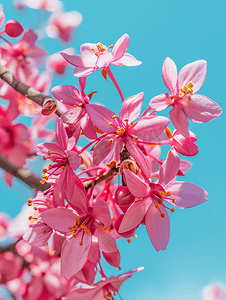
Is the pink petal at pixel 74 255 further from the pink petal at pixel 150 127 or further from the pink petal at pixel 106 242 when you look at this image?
the pink petal at pixel 150 127

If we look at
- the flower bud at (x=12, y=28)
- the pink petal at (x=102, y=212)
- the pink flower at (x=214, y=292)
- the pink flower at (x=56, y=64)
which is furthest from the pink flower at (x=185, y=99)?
the pink flower at (x=214, y=292)

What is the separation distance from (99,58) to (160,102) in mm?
148

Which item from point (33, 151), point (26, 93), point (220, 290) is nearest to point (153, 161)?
point (26, 93)

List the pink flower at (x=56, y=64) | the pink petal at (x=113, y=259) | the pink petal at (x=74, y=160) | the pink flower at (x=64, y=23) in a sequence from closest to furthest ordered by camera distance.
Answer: the pink petal at (x=74, y=160) < the pink petal at (x=113, y=259) < the pink flower at (x=56, y=64) < the pink flower at (x=64, y=23)

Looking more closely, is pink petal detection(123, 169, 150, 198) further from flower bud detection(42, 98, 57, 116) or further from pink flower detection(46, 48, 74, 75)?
pink flower detection(46, 48, 74, 75)

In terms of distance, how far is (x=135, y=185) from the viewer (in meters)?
0.52

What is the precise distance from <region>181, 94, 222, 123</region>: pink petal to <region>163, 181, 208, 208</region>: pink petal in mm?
133

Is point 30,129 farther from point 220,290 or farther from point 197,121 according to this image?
point 220,290

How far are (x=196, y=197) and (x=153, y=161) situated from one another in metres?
0.21

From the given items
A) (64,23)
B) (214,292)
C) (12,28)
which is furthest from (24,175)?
(214,292)

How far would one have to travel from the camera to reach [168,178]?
55cm

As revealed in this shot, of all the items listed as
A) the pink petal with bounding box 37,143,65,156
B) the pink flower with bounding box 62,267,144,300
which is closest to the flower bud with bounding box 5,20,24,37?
the pink petal with bounding box 37,143,65,156

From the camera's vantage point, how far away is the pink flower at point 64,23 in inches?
53.7

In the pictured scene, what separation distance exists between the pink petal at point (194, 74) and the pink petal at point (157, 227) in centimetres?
26
